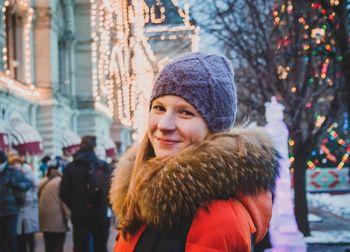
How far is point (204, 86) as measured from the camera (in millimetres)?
2109

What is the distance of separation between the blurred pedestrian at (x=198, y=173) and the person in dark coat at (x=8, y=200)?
19.3 ft

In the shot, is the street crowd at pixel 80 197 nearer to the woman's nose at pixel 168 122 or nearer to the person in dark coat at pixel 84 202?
the person in dark coat at pixel 84 202

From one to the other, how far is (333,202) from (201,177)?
2399cm

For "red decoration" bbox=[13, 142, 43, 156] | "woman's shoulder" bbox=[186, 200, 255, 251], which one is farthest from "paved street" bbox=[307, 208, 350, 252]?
"red decoration" bbox=[13, 142, 43, 156]

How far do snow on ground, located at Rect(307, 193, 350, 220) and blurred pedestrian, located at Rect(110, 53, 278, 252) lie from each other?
1744 centimetres

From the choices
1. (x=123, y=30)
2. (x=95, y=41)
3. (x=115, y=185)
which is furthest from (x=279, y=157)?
(x=95, y=41)

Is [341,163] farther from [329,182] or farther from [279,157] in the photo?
[279,157]

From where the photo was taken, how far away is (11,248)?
818 centimetres

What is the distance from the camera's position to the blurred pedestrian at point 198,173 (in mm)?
1881

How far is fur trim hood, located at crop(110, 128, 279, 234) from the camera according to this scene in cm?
192

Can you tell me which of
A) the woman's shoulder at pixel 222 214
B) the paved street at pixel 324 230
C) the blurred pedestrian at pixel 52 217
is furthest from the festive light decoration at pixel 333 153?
the woman's shoulder at pixel 222 214

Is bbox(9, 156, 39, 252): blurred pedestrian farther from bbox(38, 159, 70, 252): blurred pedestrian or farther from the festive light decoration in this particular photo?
the festive light decoration

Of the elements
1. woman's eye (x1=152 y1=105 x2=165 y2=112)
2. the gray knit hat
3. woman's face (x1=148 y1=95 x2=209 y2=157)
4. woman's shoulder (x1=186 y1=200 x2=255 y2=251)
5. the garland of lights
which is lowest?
woman's shoulder (x1=186 y1=200 x2=255 y2=251)

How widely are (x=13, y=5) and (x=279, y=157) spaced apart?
23.4 m
